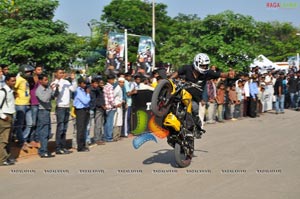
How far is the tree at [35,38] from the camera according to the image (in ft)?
82.5

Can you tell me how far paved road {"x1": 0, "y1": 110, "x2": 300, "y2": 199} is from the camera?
21.8 feet

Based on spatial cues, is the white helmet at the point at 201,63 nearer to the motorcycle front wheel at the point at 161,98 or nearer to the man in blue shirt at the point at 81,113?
the motorcycle front wheel at the point at 161,98

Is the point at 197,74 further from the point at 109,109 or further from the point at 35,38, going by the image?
the point at 35,38

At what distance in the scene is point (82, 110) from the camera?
1073 centimetres

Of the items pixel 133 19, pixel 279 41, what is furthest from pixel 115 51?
pixel 279 41

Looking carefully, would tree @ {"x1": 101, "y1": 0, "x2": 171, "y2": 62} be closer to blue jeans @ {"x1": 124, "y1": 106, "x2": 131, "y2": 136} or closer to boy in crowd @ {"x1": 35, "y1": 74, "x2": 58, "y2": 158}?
blue jeans @ {"x1": 124, "y1": 106, "x2": 131, "y2": 136}

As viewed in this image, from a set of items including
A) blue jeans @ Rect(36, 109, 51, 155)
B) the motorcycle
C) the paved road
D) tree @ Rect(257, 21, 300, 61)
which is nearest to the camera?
the paved road

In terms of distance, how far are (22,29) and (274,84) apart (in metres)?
14.2

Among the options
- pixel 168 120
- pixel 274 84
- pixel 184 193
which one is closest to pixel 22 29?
pixel 274 84

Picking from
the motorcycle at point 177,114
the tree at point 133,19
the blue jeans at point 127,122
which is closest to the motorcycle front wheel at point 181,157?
the motorcycle at point 177,114

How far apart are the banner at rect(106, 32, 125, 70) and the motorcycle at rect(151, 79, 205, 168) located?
1533 centimetres

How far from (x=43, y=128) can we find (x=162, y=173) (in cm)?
315

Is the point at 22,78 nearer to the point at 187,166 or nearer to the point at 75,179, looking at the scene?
the point at 75,179

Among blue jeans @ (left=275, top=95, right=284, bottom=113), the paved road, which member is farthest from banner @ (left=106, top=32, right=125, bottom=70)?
the paved road
